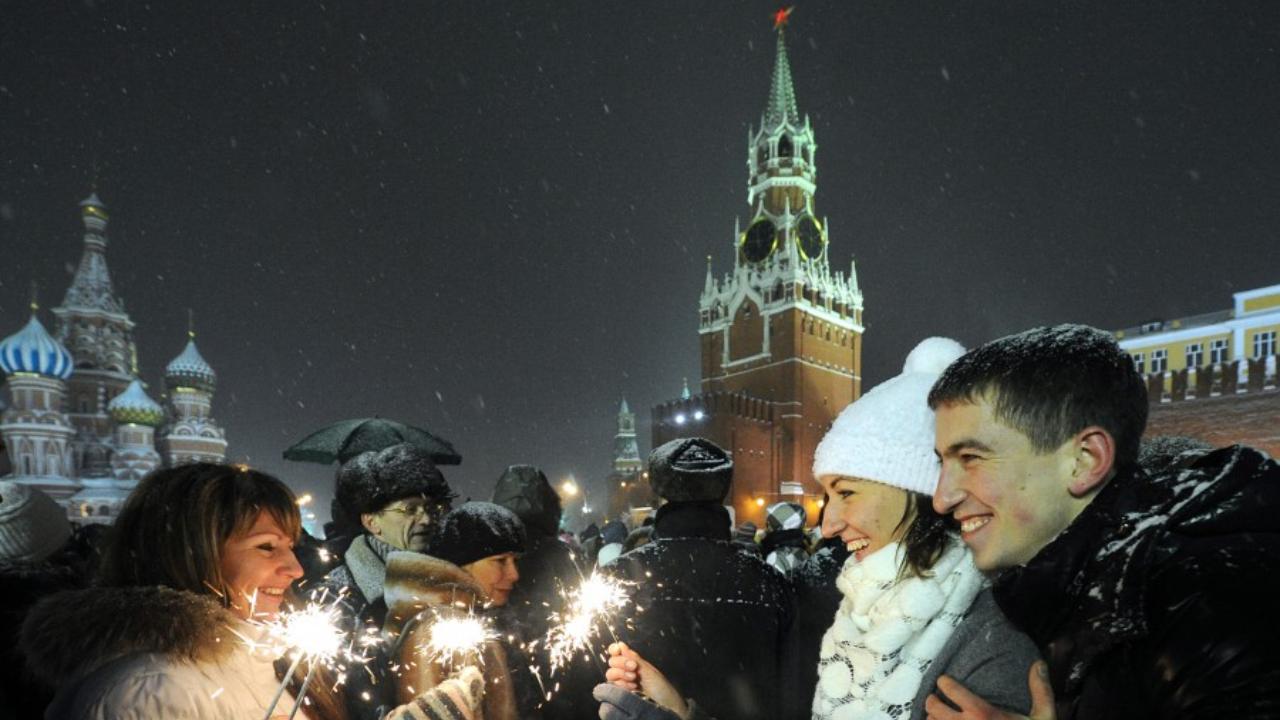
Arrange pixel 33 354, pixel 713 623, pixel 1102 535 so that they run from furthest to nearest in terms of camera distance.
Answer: pixel 33 354 → pixel 713 623 → pixel 1102 535

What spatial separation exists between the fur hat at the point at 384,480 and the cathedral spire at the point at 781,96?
63.2 metres

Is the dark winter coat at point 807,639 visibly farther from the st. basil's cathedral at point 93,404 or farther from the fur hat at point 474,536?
the st. basil's cathedral at point 93,404

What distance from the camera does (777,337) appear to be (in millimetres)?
52906

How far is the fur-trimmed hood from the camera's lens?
1413mm

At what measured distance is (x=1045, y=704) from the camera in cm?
126

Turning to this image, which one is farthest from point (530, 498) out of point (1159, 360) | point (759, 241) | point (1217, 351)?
point (759, 241)

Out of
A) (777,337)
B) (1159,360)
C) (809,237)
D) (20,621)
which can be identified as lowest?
(20,621)

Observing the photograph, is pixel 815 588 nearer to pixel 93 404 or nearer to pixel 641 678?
pixel 641 678

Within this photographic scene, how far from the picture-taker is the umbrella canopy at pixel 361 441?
5676 millimetres

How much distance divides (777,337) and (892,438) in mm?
51929

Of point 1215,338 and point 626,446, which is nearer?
point 1215,338

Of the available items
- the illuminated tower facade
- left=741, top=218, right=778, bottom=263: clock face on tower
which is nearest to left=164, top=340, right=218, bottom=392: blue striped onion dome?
the illuminated tower facade

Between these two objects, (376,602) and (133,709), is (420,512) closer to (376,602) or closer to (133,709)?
(376,602)

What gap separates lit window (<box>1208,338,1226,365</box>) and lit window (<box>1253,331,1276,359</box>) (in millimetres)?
1537
